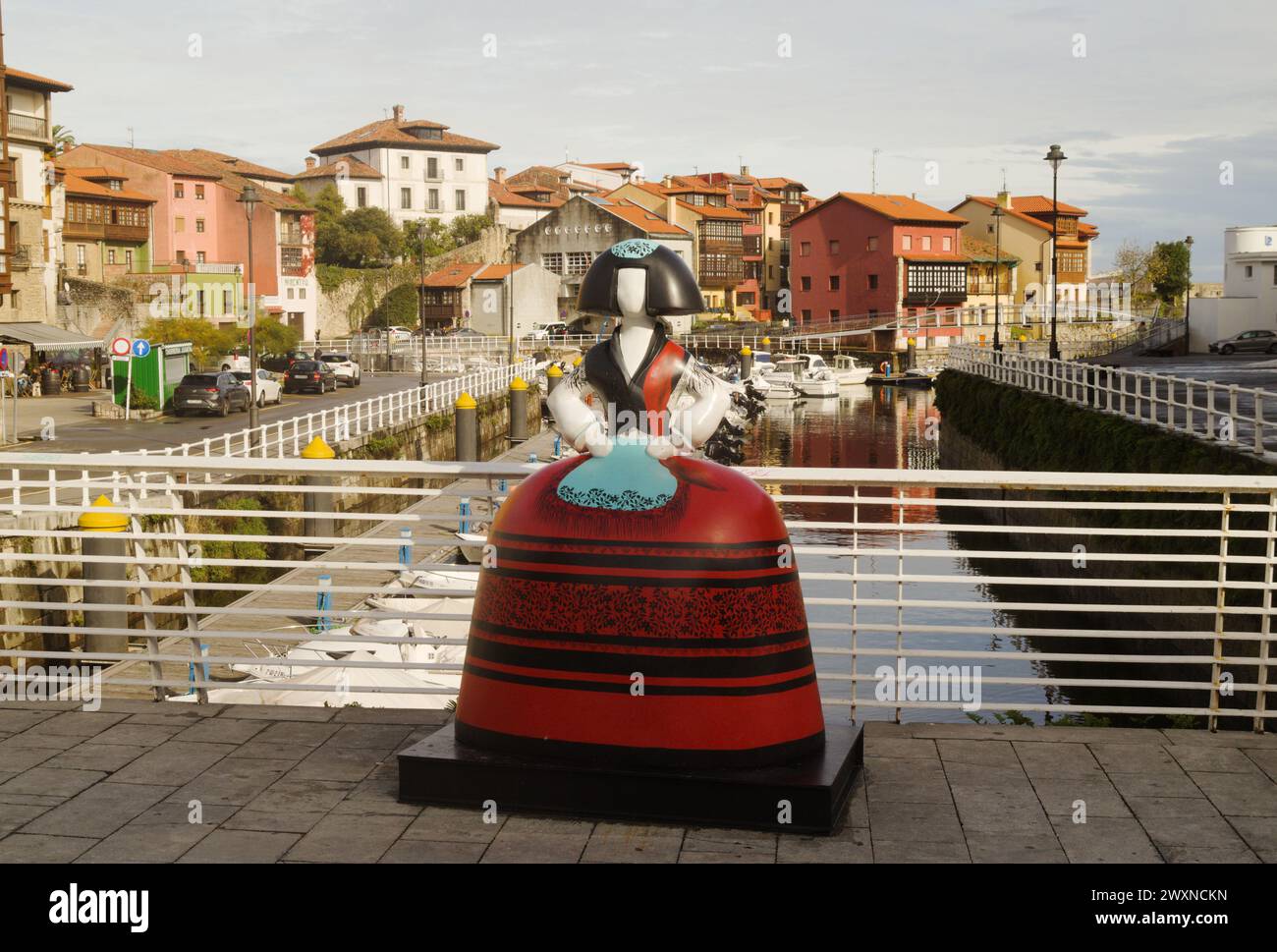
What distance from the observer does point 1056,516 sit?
25.8 metres

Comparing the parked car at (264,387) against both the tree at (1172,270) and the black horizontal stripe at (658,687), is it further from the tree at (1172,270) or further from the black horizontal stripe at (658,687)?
the tree at (1172,270)

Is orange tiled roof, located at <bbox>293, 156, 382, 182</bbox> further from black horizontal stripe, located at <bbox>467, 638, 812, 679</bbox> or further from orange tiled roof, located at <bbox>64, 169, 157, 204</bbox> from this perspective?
black horizontal stripe, located at <bbox>467, 638, 812, 679</bbox>

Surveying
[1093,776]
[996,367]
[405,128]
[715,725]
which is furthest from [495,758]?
[405,128]

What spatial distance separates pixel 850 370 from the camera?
77250 mm

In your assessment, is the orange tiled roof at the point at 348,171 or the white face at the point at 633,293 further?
the orange tiled roof at the point at 348,171

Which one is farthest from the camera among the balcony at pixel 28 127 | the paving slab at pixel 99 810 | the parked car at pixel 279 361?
the parked car at pixel 279 361

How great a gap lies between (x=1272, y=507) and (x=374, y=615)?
4.30 m

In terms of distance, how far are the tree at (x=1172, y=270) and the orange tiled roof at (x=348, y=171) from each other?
57201 millimetres

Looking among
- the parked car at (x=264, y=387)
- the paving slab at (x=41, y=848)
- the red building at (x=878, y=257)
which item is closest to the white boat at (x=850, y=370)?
the red building at (x=878, y=257)

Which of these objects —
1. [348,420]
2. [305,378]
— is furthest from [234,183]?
[348,420]

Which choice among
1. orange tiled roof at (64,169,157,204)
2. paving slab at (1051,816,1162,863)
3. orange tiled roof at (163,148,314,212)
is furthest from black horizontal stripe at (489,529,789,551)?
orange tiled roof at (163,148,314,212)

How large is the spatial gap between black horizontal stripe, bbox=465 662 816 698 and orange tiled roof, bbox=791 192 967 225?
79394 mm

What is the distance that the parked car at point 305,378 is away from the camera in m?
53.0

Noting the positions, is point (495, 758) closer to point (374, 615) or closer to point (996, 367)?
point (374, 615)
